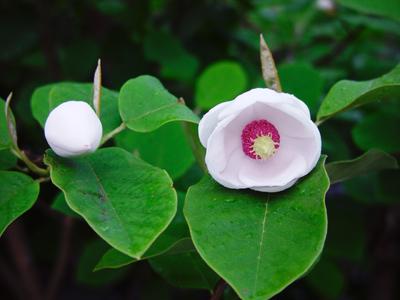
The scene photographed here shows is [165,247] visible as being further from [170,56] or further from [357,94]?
[170,56]

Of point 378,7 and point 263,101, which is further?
point 378,7

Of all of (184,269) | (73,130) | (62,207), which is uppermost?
(73,130)

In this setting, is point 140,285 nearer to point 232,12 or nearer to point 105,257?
point 232,12

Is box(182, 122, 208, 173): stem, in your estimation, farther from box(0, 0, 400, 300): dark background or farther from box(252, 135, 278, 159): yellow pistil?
box(0, 0, 400, 300): dark background

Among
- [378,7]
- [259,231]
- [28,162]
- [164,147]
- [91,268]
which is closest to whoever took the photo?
[259,231]

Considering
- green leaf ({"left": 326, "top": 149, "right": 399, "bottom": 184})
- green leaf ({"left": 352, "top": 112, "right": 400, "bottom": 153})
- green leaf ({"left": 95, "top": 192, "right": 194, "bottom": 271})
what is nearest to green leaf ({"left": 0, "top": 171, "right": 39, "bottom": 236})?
green leaf ({"left": 95, "top": 192, "right": 194, "bottom": 271})

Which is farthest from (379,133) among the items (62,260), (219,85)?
(62,260)

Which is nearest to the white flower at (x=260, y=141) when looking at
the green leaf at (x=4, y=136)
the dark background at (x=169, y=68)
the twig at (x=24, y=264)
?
the green leaf at (x=4, y=136)
